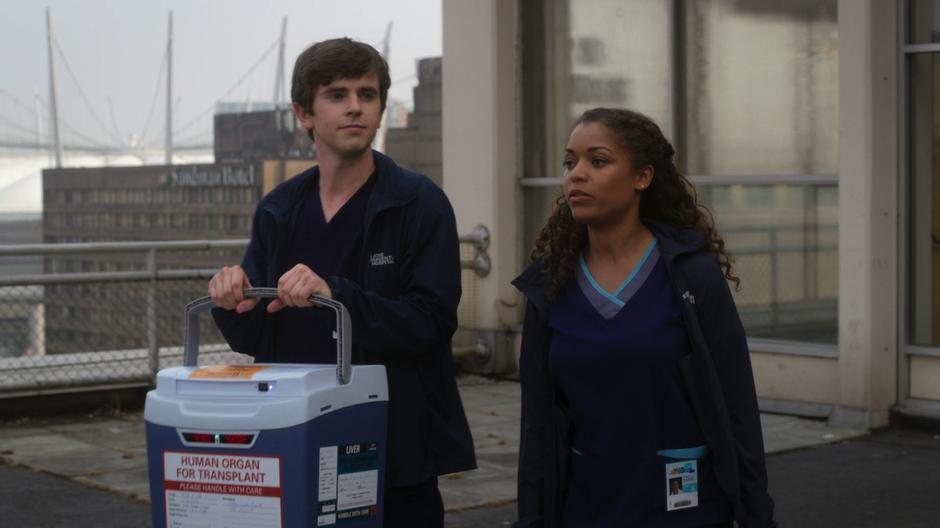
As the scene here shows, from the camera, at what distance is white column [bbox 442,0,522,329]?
11.9m

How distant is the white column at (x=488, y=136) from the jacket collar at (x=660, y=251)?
847 cm

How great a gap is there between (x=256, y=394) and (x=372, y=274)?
512 millimetres

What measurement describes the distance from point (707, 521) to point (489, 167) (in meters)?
8.87

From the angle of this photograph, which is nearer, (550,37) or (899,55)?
(899,55)

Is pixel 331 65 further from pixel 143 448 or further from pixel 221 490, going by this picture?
pixel 143 448

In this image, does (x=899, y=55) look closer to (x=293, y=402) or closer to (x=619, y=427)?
(x=619, y=427)

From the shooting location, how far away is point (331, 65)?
3.29m

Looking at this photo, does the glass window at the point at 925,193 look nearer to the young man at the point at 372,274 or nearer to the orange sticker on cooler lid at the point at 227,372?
the young man at the point at 372,274

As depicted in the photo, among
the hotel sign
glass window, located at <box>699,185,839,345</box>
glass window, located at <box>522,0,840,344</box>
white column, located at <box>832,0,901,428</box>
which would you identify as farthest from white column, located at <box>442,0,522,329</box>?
the hotel sign

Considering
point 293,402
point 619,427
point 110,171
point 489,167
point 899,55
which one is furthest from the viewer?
point 110,171

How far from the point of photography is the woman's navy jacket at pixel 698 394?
124 inches

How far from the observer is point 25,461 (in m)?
8.33

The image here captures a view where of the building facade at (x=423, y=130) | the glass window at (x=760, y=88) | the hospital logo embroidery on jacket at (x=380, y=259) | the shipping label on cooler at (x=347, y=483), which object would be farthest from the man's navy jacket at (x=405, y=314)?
the building facade at (x=423, y=130)

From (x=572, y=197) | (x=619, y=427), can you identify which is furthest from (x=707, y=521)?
(x=572, y=197)
